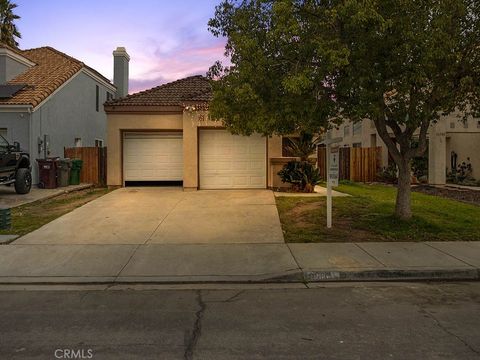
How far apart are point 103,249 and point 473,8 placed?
8.44 metres

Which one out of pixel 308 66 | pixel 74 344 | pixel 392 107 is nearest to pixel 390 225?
pixel 392 107

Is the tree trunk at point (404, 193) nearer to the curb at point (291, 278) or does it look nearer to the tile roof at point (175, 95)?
the curb at point (291, 278)

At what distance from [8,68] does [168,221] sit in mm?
14122

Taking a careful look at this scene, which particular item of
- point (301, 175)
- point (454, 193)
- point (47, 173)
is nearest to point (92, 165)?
point (47, 173)

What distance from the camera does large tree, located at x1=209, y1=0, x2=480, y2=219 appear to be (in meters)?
8.15

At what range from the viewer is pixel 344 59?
782 centimetres

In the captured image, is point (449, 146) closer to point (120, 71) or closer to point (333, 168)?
point (333, 168)

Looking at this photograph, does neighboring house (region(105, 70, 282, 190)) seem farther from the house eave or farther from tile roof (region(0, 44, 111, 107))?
tile roof (region(0, 44, 111, 107))

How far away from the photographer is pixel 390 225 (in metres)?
10.8

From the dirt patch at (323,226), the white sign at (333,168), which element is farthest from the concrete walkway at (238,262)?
the white sign at (333,168)

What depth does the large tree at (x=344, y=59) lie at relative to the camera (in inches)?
321

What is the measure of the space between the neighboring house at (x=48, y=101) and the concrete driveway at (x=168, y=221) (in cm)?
515

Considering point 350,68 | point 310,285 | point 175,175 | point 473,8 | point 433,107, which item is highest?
point 473,8

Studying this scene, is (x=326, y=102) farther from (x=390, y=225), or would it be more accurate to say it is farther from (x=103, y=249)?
(x=103, y=249)
